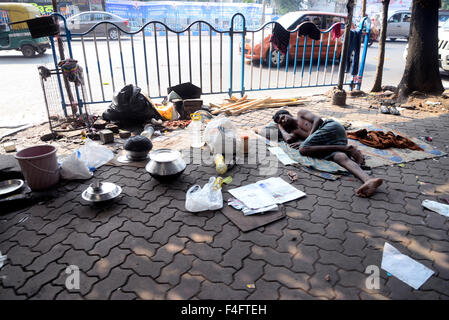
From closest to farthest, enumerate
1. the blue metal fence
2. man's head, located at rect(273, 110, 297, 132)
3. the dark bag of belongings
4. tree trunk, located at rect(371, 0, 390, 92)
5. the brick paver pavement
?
the brick paver pavement < man's head, located at rect(273, 110, 297, 132) < the dark bag of belongings < the blue metal fence < tree trunk, located at rect(371, 0, 390, 92)

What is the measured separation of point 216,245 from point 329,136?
2.19 m

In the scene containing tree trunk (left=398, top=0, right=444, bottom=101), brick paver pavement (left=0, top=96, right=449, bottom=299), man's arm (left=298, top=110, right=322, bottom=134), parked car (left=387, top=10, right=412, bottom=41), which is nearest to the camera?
brick paver pavement (left=0, top=96, right=449, bottom=299)

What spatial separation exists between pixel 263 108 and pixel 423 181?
3563 mm

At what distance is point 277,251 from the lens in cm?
248

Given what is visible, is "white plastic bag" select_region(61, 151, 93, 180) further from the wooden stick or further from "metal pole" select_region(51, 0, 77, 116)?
the wooden stick

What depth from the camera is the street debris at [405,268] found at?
2182 millimetres

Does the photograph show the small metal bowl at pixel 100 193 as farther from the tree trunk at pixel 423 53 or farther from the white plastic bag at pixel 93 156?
the tree trunk at pixel 423 53

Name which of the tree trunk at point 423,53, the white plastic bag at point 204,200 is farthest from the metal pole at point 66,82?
the tree trunk at point 423,53

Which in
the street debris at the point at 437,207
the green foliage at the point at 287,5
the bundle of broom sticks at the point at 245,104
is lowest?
the street debris at the point at 437,207

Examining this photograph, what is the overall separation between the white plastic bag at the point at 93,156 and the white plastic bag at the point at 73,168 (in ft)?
0.77

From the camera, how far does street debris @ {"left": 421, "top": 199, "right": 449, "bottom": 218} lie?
9.65 ft

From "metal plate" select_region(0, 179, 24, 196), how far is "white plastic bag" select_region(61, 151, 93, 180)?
0.43m

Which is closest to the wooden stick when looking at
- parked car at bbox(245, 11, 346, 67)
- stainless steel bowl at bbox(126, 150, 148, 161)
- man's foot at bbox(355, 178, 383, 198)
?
stainless steel bowl at bbox(126, 150, 148, 161)
